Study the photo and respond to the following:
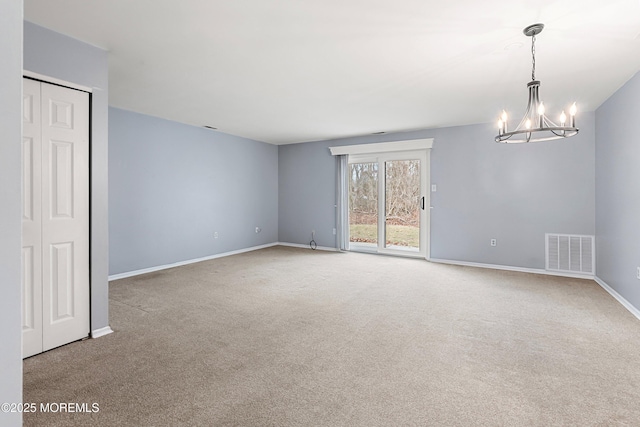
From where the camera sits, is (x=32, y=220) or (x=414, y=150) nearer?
(x=32, y=220)

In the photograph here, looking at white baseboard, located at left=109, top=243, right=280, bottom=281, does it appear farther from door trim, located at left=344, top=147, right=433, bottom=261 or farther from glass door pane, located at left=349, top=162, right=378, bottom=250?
door trim, located at left=344, top=147, right=433, bottom=261

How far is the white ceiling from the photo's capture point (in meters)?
2.21

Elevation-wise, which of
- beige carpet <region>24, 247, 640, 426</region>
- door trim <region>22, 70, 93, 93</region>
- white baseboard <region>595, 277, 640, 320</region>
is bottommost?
beige carpet <region>24, 247, 640, 426</region>

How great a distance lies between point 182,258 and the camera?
5.67 m

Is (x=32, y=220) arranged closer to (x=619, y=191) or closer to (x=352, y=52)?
(x=352, y=52)

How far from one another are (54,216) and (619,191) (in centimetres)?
574

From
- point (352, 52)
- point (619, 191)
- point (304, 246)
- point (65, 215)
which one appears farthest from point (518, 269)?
point (65, 215)

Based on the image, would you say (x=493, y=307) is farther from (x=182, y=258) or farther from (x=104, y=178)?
(x=182, y=258)

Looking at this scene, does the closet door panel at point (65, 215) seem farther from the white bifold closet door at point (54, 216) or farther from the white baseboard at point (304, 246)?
the white baseboard at point (304, 246)

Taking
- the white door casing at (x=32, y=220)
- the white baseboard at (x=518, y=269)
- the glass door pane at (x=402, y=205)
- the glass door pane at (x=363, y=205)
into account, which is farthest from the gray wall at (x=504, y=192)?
the white door casing at (x=32, y=220)

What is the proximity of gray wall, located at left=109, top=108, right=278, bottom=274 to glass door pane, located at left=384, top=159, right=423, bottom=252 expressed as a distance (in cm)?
285

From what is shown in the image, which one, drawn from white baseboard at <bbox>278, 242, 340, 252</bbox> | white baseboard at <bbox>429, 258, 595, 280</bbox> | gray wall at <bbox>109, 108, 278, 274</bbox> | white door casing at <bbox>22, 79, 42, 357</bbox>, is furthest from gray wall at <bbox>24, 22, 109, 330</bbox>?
white baseboard at <bbox>429, 258, 595, 280</bbox>

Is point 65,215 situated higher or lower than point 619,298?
higher

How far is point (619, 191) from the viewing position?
374 centimetres
